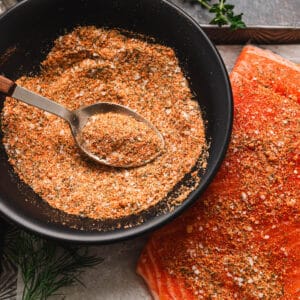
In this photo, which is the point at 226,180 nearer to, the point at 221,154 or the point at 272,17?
the point at 221,154

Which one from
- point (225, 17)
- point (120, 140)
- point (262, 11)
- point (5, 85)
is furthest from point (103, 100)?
point (262, 11)

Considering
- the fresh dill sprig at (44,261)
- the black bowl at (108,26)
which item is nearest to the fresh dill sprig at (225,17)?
the black bowl at (108,26)

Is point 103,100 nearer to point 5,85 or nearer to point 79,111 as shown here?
point 79,111

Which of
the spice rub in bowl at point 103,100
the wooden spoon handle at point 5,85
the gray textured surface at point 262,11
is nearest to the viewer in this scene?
the wooden spoon handle at point 5,85

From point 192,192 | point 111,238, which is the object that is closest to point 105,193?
point 111,238

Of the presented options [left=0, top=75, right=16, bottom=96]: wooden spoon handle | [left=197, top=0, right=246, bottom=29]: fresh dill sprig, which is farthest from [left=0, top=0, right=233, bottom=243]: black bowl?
[left=197, top=0, right=246, bottom=29]: fresh dill sprig

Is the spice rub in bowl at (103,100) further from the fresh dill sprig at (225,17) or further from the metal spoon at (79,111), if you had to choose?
the fresh dill sprig at (225,17)
